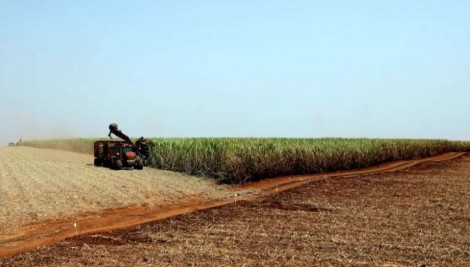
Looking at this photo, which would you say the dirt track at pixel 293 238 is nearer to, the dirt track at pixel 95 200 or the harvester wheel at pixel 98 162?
the dirt track at pixel 95 200

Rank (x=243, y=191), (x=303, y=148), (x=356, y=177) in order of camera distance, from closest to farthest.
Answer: (x=243, y=191)
(x=356, y=177)
(x=303, y=148)

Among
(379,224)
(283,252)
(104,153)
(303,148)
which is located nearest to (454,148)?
(303,148)

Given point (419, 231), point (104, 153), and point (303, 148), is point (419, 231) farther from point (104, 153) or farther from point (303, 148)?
point (104, 153)

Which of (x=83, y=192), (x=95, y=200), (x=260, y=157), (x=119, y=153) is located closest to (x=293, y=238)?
(x=95, y=200)

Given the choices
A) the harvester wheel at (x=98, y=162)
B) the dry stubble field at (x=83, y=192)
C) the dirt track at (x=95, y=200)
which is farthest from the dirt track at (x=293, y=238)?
the harvester wheel at (x=98, y=162)

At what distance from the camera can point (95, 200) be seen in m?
18.4

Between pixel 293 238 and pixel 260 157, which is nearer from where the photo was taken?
pixel 293 238

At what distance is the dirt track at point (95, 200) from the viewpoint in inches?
530

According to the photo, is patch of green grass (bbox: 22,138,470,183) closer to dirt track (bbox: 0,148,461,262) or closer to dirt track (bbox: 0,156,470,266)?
dirt track (bbox: 0,148,461,262)

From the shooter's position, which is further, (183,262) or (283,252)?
(283,252)

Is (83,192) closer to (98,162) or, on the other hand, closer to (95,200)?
(95,200)

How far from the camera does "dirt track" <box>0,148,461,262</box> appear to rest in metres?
13.5

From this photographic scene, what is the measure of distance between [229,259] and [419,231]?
529 cm

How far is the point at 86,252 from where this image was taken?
10586 mm
